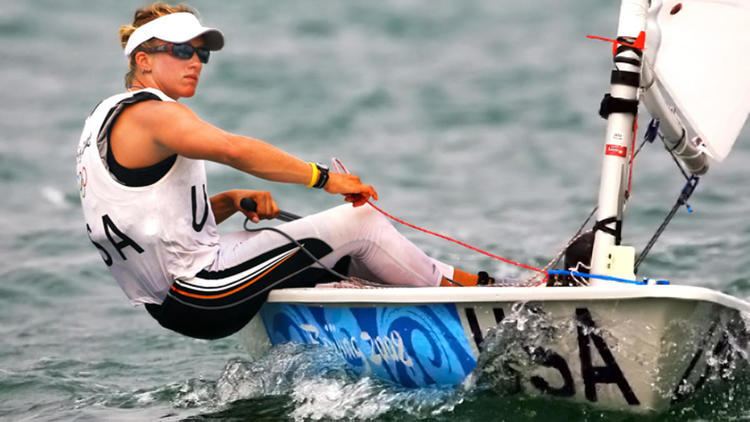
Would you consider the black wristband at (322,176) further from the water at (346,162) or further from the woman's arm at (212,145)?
the water at (346,162)

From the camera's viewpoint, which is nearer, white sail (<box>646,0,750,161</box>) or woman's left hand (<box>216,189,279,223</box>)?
white sail (<box>646,0,750,161</box>)

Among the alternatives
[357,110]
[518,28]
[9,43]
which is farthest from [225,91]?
[518,28]

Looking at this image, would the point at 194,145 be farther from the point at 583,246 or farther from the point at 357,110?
the point at 357,110

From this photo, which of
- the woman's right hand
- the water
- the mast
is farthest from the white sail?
the woman's right hand

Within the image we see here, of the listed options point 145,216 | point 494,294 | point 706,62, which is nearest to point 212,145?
point 145,216

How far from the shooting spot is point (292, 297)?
15.9ft

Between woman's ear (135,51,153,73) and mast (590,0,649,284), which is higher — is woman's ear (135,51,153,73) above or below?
above

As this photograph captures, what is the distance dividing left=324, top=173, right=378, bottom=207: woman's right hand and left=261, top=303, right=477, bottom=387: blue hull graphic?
1.45ft

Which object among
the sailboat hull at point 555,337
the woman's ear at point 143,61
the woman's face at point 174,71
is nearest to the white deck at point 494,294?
the sailboat hull at point 555,337

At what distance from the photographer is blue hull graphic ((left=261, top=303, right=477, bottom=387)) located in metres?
4.49

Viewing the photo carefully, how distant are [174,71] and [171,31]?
0.55 feet

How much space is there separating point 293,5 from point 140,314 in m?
12.0

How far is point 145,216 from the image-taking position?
15.0 feet

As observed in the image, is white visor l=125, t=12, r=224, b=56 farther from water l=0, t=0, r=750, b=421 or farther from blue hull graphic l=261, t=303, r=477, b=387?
water l=0, t=0, r=750, b=421
